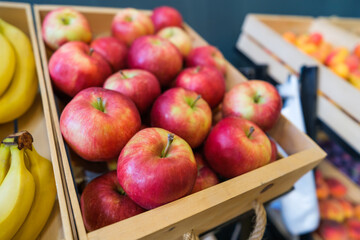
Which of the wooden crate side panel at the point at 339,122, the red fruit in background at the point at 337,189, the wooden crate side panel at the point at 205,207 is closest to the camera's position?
the wooden crate side panel at the point at 205,207

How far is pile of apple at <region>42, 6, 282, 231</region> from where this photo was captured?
0.42 metres

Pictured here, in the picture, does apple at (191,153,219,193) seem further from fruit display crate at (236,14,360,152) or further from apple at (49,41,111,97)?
fruit display crate at (236,14,360,152)

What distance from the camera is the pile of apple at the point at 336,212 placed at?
110cm

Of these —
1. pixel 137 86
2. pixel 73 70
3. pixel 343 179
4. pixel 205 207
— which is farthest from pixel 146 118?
pixel 343 179

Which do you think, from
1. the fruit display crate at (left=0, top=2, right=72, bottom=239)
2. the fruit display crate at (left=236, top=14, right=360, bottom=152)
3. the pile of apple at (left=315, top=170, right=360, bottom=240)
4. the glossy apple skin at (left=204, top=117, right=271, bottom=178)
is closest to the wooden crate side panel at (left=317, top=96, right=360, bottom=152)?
the fruit display crate at (left=236, top=14, right=360, bottom=152)

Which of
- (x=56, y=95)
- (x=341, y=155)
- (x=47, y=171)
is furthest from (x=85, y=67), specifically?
(x=341, y=155)

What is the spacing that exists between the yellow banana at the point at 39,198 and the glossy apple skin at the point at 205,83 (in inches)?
15.7

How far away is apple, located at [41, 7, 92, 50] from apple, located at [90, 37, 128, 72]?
0.06 metres

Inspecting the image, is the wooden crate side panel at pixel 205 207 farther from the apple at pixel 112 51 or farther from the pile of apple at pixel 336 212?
the pile of apple at pixel 336 212

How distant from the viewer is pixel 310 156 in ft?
1.82

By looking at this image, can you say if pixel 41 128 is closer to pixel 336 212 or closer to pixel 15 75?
pixel 15 75

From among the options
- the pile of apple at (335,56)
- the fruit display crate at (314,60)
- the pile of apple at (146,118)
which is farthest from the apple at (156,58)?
the pile of apple at (335,56)

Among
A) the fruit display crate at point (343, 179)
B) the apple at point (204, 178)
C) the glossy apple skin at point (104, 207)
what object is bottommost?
the fruit display crate at point (343, 179)

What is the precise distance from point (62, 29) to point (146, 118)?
0.38 metres
